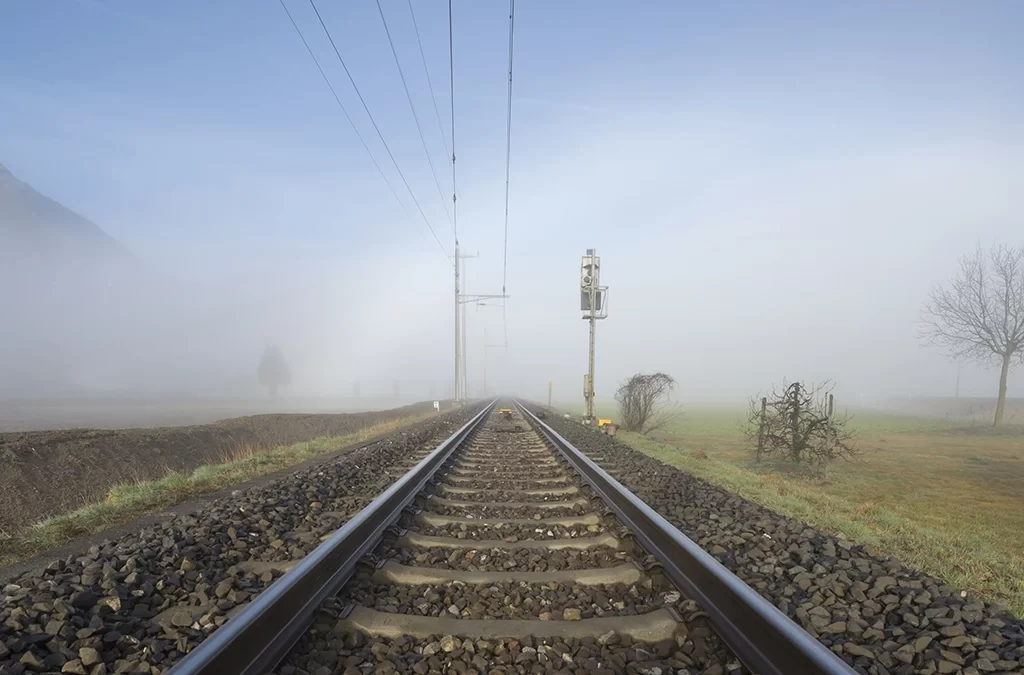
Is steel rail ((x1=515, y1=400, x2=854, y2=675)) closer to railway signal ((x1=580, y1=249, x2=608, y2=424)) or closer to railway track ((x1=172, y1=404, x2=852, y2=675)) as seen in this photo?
railway track ((x1=172, y1=404, x2=852, y2=675))

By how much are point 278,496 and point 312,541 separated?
63.9 inches

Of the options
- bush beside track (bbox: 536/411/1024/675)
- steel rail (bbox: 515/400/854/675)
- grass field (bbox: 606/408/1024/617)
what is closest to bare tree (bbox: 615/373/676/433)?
grass field (bbox: 606/408/1024/617)

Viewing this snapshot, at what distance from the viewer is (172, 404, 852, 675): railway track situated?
2332 millimetres

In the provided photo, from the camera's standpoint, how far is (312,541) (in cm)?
417

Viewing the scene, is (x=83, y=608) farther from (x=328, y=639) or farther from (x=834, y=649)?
(x=834, y=649)

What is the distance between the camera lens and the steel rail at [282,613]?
2.04 m

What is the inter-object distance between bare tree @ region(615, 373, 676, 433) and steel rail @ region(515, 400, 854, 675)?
59.0ft

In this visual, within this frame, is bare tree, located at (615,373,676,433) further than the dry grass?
Yes

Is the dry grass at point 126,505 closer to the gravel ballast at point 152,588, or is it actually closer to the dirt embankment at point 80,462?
the gravel ballast at point 152,588

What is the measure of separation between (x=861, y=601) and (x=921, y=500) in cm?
944

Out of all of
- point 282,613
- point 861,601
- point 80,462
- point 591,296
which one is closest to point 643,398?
point 591,296

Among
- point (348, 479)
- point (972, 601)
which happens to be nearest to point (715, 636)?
point (972, 601)

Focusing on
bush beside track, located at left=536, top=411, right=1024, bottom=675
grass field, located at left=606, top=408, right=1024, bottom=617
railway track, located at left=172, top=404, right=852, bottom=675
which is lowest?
grass field, located at left=606, top=408, right=1024, bottom=617

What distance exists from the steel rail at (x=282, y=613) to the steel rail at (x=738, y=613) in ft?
6.29
